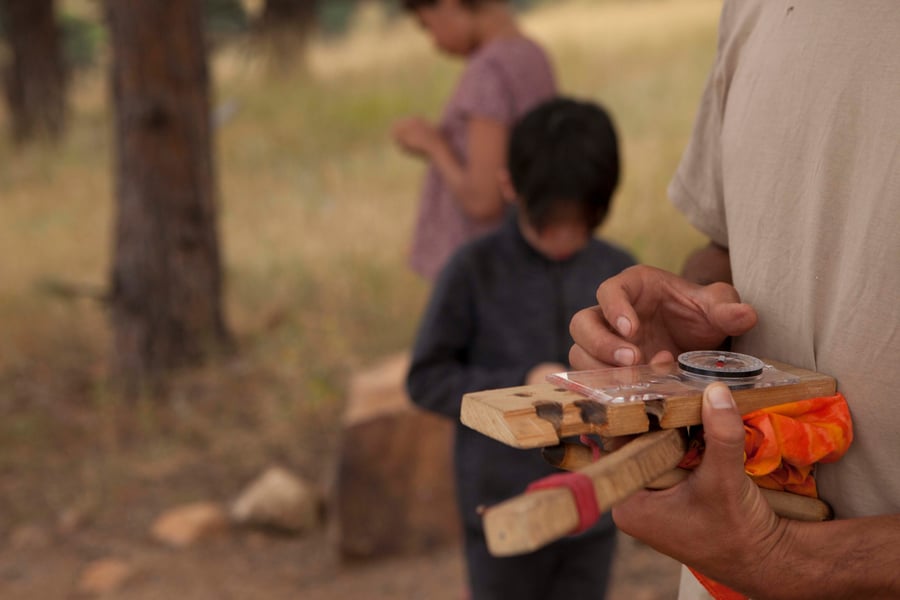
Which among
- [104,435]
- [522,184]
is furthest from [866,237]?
[104,435]

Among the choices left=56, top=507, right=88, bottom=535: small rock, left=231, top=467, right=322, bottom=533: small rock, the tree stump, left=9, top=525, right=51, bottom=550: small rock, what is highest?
the tree stump

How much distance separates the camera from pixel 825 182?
1.06 m

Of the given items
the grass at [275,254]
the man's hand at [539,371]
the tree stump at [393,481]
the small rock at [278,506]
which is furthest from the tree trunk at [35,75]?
the man's hand at [539,371]

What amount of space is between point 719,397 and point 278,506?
3.34 metres

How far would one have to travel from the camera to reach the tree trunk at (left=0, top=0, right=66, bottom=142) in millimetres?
10453

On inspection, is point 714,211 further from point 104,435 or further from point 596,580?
point 104,435

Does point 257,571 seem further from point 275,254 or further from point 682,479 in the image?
point 275,254

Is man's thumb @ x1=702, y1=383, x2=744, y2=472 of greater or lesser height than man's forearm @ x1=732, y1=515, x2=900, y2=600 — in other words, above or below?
above

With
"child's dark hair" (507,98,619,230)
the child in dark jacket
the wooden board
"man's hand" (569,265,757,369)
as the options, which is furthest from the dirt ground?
the wooden board

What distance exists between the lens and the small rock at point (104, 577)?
3.64 meters

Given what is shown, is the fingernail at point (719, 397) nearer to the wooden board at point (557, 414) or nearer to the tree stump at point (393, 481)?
the wooden board at point (557, 414)

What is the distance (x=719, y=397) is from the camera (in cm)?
93

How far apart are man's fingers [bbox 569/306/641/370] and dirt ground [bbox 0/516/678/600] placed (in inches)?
99.2

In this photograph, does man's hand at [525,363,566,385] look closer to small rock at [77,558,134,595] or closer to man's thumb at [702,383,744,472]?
man's thumb at [702,383,744,472]
